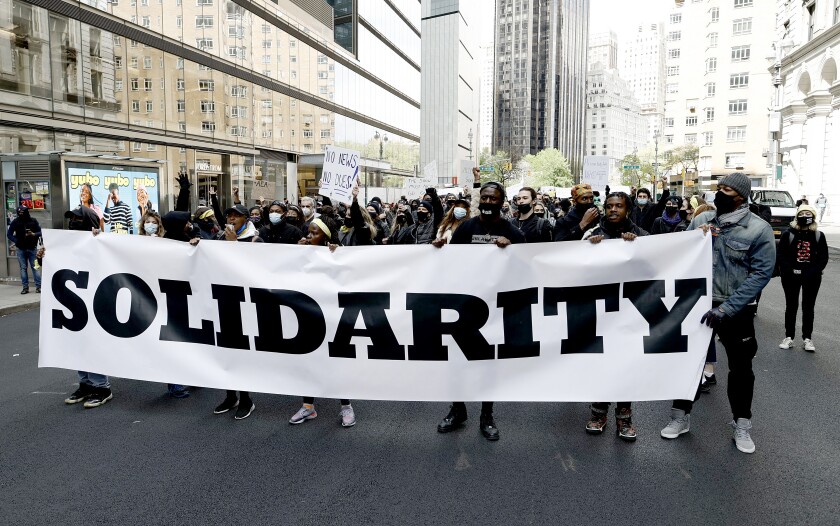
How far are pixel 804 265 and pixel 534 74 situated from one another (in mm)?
173351

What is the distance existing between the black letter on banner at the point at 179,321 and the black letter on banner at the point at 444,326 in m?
1.74

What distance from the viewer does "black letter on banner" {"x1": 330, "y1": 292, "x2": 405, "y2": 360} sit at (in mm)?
4719

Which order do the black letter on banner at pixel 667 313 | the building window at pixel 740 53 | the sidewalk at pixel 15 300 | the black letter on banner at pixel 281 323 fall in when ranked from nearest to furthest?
the black letter on banner at pixel 667 313 < the black letter on banner at pixel 281 323 < the sidewalk at pixel 15 300 < the building window at pixel 740 53

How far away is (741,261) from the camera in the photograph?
14.8ft

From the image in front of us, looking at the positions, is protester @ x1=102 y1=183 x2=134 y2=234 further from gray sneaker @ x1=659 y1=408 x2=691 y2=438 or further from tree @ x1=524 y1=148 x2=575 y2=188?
tree @ x1=524 y1=148 x2=575 y2=188

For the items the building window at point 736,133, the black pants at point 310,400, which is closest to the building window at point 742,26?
the building window at point 736,133

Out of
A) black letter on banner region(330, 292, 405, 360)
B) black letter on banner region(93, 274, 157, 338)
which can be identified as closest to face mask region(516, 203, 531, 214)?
black letter on banner region(330, 292, 405, 360)

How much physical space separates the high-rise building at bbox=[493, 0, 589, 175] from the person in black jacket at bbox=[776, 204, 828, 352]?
16066 centimetres

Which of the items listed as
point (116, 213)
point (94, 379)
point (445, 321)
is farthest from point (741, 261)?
point (116, 213)

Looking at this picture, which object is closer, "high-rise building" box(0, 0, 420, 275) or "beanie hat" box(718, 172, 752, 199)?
"beanie hat" box(718, 172, 752, 199)

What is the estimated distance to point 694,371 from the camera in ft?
14.9

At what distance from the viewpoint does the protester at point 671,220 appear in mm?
9914

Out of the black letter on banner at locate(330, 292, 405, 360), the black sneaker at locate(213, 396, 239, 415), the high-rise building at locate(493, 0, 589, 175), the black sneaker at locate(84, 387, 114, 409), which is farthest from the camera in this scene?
the high-rise building at locate(493, 0, 589, 175)

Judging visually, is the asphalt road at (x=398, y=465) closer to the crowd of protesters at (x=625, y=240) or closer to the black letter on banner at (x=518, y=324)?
the crowd of protesters at (x=625, y=240)
